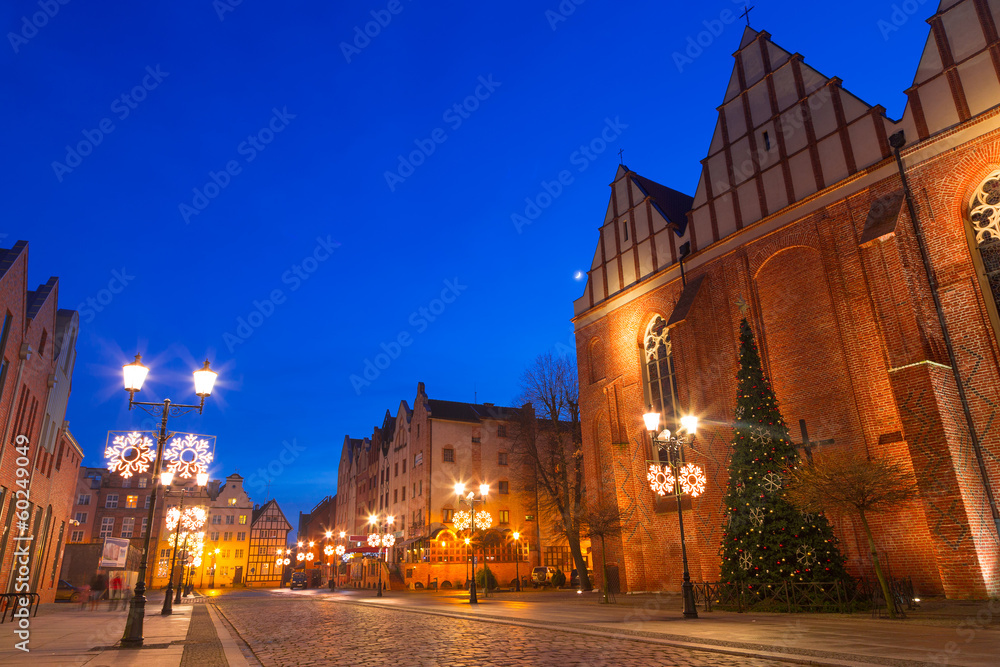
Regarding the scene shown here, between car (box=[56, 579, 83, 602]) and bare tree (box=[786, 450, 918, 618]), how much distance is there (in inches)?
1623

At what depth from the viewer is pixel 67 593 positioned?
39.8 metres

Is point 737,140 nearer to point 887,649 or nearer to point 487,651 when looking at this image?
point 887,649

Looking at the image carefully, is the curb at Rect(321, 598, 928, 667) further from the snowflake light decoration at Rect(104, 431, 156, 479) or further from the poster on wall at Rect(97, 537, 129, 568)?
the poster on wall at Rect(97, 537, 129, 568)

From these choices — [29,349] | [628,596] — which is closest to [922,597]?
[628,596]

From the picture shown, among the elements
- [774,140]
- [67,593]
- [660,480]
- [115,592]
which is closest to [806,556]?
[660,480]

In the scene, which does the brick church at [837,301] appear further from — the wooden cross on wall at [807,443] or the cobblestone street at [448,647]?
the cobblestone street at [448,647]

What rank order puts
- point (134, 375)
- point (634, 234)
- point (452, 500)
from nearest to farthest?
point (134, 375)
point (634, 234)
point (452, 500)

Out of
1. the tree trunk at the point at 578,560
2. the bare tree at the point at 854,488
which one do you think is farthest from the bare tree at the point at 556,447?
the bare tree at the point at 854,488

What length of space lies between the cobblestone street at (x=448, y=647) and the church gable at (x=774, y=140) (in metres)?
18.1

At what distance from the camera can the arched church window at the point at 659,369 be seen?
26734 mm

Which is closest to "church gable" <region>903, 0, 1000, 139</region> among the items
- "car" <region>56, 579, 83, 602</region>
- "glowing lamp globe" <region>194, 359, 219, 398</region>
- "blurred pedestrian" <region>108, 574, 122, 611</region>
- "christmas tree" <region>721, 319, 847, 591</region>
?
"christmas tree" <region>721, 319, 847, 591</region>

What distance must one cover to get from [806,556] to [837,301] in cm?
886

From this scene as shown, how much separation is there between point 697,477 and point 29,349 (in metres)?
23.8

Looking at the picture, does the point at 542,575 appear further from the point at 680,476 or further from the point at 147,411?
the point at 147,411
